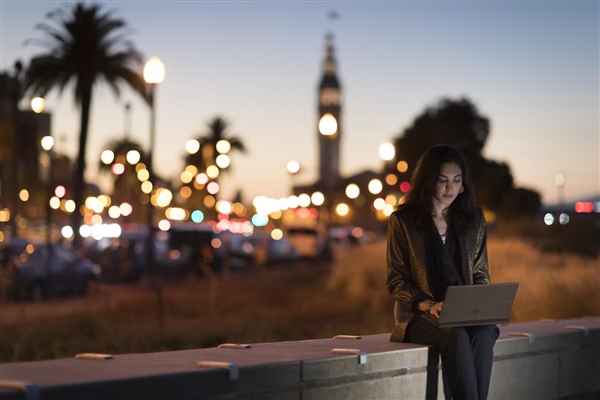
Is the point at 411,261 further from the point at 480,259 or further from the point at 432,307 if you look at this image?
the point at 480,259

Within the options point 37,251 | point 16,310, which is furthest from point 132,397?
point 37,251

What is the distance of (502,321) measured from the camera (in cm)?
720

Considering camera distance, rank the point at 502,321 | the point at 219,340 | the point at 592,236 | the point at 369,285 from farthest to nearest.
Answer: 1. the point at 592,236
2. the point at 369,285
3. the point at 219,340
4. the point at 502,321

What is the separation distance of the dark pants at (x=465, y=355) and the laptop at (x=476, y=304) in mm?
73

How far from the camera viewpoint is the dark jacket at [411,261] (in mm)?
7336

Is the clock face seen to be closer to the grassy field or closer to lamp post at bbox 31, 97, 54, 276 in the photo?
the grassy field

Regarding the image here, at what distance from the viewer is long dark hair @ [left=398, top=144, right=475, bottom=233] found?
746 centimetres

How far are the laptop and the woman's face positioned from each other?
2.32 feet

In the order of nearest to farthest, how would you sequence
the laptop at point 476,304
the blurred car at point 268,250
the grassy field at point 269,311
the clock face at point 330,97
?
the laptop at point 476,304, the grassy field at point 269,311, the blurred car at point 268,250, the clock face at point 330,97

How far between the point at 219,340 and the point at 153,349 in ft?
5.34

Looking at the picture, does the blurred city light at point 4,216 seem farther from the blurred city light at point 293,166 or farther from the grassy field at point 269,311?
the grassy field at point 269,311

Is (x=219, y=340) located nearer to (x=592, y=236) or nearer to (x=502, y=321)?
(x=502, y=321)

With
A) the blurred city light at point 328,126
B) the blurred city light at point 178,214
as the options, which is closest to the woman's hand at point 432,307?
the blurred city light at point 328,126

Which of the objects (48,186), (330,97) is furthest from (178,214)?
(48,186)
